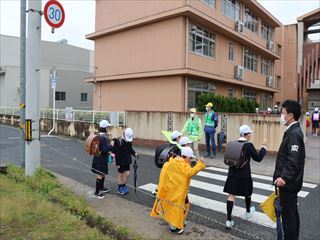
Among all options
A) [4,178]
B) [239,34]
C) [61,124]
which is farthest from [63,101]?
[4,178]

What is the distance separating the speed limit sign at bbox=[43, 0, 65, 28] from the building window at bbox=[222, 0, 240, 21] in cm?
1506

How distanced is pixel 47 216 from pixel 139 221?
1.46 metres

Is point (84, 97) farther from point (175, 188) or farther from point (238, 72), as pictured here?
point (175, 188)

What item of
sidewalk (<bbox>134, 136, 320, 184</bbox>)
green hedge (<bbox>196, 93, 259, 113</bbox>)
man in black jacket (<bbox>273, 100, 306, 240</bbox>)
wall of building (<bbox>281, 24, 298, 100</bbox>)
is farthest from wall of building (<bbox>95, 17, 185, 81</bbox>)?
wall of building (<bbox>281, 24, 298, 100</bbox>)

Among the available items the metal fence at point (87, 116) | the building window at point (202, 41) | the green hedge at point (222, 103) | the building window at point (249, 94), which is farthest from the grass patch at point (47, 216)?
the building window at point (249, 94)

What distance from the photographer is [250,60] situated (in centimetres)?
2495

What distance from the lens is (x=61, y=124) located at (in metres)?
19.6

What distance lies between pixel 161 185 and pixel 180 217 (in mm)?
544

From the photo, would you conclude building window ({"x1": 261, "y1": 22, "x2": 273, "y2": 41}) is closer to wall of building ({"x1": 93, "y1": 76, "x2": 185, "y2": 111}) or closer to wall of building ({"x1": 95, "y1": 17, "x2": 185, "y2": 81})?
wall of building ({"x1": 95, "y1": 17, "x2": 185, "y2": 81})

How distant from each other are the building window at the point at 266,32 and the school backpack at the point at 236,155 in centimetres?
2487

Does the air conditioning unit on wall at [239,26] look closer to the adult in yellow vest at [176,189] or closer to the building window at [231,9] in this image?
the building window at [231,9]

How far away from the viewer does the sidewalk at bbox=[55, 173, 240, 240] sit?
461cm

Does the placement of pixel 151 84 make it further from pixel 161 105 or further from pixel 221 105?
pixel 221 105

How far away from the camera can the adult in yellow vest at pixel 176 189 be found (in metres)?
4.59
